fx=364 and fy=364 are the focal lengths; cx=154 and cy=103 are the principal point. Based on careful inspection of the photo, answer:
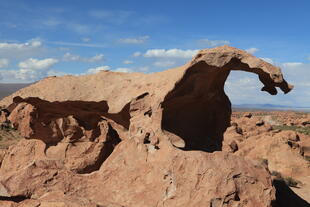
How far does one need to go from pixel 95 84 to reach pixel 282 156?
35.0 ft

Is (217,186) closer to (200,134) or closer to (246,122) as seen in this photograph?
(200,134)

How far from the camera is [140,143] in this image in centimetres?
815

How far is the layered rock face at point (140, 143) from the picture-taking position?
275 inches

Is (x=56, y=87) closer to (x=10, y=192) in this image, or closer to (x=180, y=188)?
(x=10, y=192)

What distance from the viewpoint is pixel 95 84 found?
9945 millimetres

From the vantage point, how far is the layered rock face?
699cm

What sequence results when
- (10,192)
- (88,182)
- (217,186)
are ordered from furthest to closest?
(88,182)
(217,186)
(10,192)


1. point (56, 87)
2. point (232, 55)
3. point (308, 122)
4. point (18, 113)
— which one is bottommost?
point (308, 122)

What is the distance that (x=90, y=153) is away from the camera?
11820 millimetres

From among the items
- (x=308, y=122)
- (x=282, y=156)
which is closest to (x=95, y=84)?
(x=282, y=156)

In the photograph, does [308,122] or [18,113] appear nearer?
[18,113]

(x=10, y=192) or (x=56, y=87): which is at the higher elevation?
(x=56, y=87)

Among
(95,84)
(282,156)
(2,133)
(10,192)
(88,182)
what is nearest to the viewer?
(10,192)

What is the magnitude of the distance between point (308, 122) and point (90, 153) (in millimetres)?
46002
